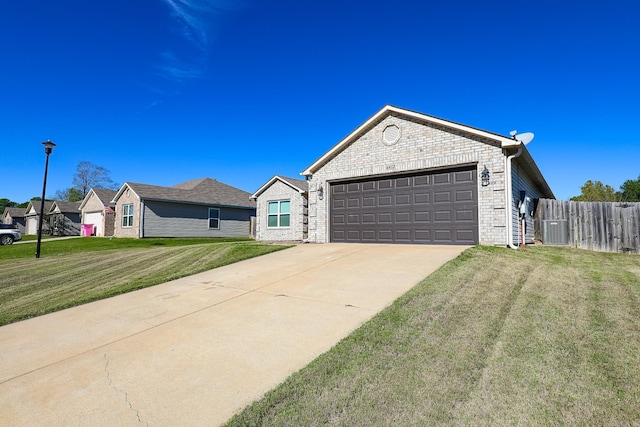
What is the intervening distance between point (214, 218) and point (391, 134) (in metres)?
18.0

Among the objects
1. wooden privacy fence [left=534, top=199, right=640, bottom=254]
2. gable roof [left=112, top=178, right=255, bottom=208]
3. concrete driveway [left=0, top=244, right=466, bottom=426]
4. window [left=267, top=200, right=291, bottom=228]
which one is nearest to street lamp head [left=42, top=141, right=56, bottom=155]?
gable roof [left=112, top=178, right=255, bottom=208]

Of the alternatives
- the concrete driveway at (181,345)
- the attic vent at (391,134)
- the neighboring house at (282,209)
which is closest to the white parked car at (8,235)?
the neighboring house at (282,209)

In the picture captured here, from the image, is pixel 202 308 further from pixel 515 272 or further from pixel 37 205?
pixel 37 205

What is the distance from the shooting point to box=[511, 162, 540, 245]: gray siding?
9836 millimetres

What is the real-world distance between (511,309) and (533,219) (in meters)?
10.4

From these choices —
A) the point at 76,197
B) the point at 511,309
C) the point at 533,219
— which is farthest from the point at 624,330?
the point at 76,197

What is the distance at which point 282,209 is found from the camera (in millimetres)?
17000

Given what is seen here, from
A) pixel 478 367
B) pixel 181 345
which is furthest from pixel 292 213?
pixel 478 367

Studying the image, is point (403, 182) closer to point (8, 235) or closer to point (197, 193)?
point (197, 193)

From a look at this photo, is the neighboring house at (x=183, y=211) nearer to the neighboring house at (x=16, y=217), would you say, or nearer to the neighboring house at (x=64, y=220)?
the neighboring house at (x=64, y=220)

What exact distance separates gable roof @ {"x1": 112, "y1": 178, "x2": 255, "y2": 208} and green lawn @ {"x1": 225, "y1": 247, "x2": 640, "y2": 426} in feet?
72.1

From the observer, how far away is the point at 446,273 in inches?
236

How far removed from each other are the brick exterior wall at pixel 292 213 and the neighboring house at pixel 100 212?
14975 millimetres

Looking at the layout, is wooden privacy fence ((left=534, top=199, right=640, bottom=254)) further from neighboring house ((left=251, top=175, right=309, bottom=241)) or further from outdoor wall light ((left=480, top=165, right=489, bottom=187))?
neighboring house ((left=251, top=175, right=309, bottom=241))
